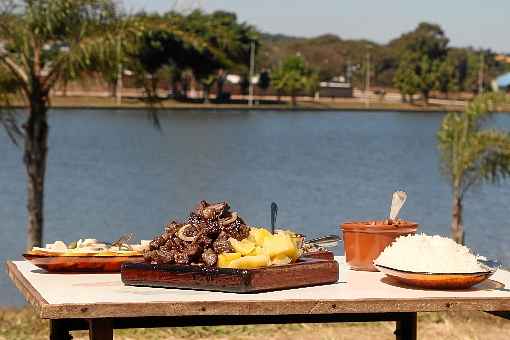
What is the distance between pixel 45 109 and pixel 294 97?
96094mm

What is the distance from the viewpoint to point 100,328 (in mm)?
4305

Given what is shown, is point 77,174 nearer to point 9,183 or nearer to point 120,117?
point 9,183

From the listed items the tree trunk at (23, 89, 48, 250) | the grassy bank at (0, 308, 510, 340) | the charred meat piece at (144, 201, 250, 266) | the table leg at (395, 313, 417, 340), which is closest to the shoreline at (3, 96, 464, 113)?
the tree trunk at (23, 89, 48, 250)

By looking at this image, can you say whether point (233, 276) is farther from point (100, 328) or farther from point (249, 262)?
point (100, 328)

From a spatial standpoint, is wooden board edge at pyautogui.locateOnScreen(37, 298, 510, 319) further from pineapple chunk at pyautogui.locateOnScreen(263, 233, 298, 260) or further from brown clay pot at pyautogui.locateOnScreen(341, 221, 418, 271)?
brown clay pot at pyautogui.locateOnScreen(341, 221, 418, 271)

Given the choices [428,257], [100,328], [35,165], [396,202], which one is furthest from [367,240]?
[35,165]

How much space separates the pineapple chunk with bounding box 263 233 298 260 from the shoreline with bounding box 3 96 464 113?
63546 millimetres

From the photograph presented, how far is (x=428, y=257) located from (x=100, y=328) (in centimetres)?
118

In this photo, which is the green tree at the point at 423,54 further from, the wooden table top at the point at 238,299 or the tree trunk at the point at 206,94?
the wooden table top at the point at 238,299

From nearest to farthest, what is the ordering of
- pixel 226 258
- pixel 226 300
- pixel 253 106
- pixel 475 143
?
pixel 226 300
pixel 226 258
pixel 475 143
pixel 253 106

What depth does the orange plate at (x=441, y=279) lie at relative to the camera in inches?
179

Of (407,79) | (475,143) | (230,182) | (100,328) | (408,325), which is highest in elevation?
(100,328)

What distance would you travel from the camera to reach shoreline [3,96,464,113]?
8451cm

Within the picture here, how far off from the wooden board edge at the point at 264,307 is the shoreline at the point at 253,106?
63840 mm
